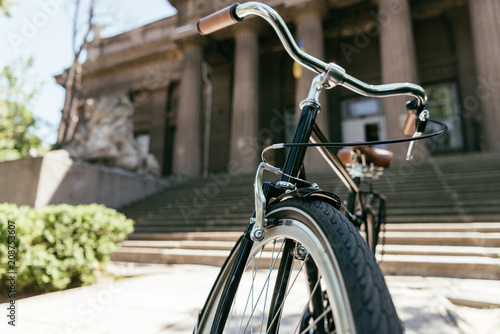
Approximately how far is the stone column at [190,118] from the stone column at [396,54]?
9.04m

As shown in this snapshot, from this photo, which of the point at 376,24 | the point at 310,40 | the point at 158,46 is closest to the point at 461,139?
the point at 376,24

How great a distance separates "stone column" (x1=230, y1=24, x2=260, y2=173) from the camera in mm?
14539

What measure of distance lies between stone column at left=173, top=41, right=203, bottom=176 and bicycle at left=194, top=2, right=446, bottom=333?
14404 mm

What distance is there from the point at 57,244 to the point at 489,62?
1408 cm

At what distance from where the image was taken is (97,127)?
45.2 feet

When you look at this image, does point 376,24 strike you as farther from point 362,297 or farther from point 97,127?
point 362,297

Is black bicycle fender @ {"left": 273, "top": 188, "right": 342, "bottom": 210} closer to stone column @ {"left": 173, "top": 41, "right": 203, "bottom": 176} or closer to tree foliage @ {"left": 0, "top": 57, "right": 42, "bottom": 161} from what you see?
stone column @ {"left": 173, "top": 41, "right": 203, "bottom": 176}

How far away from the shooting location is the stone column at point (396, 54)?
11492 mm

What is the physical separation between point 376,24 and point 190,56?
10.1 m

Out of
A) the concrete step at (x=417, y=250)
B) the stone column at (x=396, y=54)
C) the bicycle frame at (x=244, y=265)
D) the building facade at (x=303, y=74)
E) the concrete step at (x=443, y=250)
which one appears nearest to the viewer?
the bicycle frame at (x=244, y=265)

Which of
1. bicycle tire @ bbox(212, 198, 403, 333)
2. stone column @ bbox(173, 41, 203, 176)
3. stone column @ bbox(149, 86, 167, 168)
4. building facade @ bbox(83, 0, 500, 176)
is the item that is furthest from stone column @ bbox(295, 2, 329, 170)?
bicycle tire @ bbox(212, 198, 403, 333)

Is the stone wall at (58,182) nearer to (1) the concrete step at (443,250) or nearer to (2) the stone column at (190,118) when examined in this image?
(2) the stone column at (190,118)

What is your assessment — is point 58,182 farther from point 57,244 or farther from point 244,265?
point 244,265

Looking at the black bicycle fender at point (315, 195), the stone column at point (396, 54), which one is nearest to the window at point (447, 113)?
the stone column at point (396, 54)
